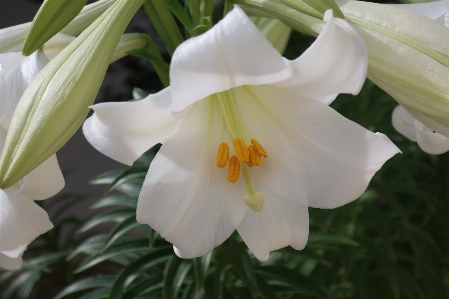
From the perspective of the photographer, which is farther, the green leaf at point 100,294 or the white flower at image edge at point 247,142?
the green leaf at point 100,294

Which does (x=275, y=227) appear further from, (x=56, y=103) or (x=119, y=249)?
(x=119, y=249)

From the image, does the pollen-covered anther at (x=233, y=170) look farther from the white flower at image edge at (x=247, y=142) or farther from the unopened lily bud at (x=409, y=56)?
the unopened lily bud at (x=409, y=56)

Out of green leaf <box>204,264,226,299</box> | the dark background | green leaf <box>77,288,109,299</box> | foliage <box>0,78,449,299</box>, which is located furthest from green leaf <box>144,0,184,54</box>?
the dark background

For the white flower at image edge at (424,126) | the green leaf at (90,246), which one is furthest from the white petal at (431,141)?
the green leaf at (90,246)

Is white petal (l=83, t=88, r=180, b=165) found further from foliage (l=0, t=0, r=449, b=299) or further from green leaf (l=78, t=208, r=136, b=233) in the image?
green leaf (l=78, t=208, r=136, b=233)

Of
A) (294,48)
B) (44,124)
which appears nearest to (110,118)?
(44,124)
